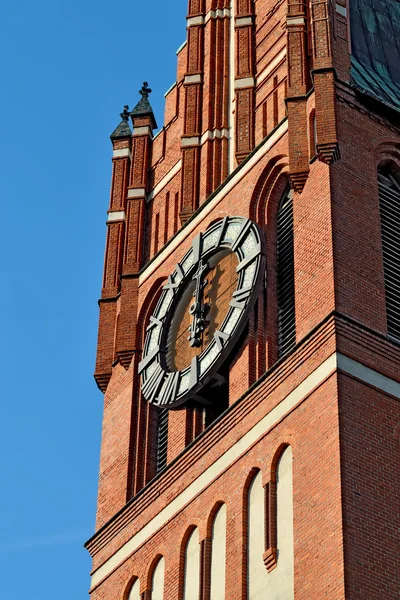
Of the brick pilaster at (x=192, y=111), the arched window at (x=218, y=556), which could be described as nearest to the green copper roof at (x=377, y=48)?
the brick pilaster at (x=192, y=111)

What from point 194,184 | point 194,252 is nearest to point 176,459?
point 194,252

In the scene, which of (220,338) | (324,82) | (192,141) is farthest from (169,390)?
(192,141)

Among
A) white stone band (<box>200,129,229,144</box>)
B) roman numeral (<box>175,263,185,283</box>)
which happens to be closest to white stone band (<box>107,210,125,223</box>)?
white stone band (<box>200,129,229,144</box>)

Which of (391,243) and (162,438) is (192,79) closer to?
(391,243)

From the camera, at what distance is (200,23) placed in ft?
128

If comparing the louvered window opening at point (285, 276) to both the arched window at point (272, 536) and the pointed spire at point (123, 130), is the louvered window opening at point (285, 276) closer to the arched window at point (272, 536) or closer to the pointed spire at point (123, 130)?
the arched window at point (272, 536)

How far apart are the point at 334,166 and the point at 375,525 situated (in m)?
7.31

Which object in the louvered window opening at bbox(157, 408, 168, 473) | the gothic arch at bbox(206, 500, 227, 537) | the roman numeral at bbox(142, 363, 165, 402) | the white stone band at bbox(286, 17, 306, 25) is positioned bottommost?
the gothic arch at bbox(206, 500, 227, 537)

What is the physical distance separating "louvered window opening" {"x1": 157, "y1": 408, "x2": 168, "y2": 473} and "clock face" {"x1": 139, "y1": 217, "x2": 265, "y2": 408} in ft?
1.41

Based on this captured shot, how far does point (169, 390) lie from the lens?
1273 inches

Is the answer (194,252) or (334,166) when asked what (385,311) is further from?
(194,252)

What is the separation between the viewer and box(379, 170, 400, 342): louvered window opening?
2988 cm

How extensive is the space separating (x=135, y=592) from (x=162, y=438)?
3118 mm

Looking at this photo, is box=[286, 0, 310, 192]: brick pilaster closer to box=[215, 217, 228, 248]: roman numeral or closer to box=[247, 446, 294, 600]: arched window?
box=[215, 217, 228, 248]: roman numeral
